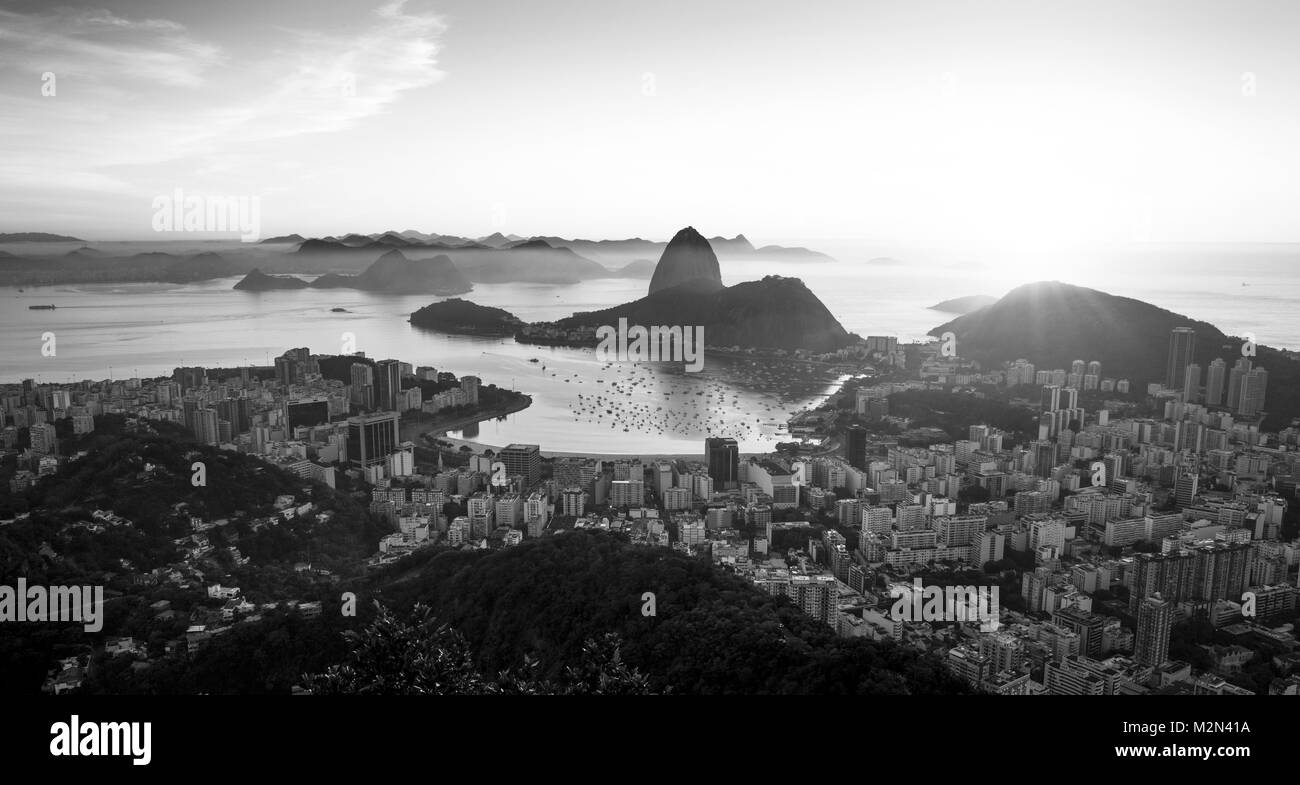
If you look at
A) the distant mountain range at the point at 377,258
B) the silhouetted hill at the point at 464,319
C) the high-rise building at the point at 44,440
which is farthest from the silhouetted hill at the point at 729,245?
the high-rise building at the point at 44,440

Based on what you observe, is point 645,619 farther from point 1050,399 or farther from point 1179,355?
point 1179,355

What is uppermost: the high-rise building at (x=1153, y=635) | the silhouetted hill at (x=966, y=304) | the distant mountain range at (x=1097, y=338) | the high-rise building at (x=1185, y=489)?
the silhouetted hill at (x=966, y=304)

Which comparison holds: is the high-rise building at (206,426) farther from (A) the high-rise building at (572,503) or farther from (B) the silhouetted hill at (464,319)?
(B) the silhouetted hill at (464,319)

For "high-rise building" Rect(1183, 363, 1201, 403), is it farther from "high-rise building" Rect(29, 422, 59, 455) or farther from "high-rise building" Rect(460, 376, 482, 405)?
"high-rise building" Rect(29, 422, 59, 455)

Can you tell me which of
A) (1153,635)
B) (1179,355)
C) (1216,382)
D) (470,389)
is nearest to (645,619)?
(1153,635)

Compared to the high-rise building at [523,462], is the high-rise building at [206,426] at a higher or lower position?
higher
